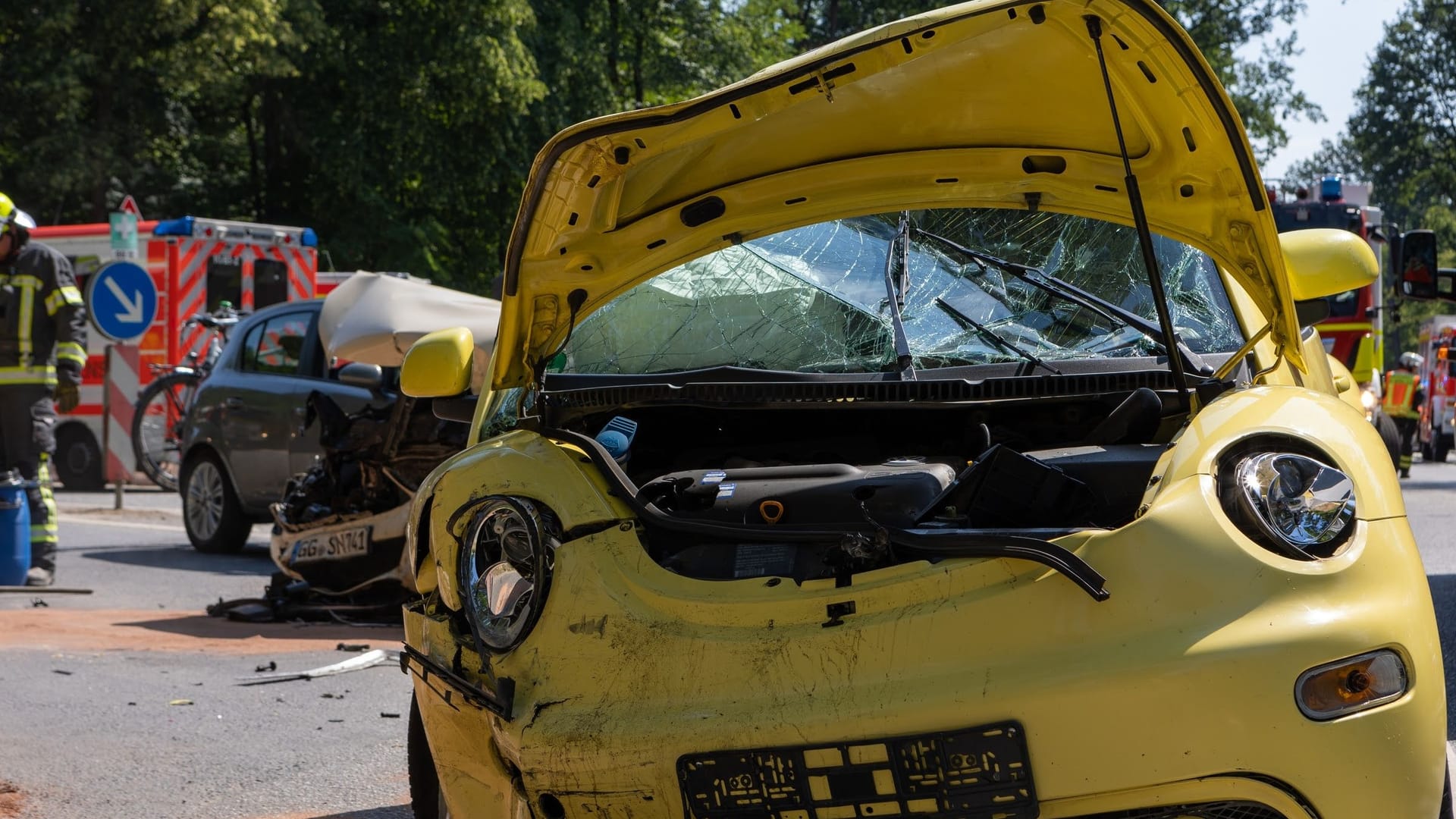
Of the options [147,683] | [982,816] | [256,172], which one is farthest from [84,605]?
[256,172]

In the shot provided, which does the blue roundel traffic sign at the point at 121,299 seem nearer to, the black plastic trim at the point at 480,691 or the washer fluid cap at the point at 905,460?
the washer fluid cap at the point at 905,460

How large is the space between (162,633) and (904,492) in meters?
5.34

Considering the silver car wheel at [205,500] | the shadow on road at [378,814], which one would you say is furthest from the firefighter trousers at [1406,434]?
the shadow on road at [378,814]

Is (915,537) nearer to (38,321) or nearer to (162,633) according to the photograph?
(162,633)

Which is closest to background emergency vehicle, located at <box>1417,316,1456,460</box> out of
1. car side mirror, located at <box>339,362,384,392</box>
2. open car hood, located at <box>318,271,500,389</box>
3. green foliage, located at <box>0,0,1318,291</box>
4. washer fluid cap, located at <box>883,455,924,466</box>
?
green foliage, located at <box>0,0,1318,291</box>

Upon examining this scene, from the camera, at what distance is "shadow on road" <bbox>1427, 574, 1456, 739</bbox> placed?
5446mm

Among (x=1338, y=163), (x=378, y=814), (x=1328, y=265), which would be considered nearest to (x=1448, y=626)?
(x=1328, y=265)

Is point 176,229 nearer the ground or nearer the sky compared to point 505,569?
nearer the sky

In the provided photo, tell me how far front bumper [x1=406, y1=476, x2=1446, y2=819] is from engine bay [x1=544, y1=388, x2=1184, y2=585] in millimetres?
115

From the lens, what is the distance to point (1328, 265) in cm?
372

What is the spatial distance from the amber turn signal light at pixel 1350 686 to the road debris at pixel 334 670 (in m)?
4.77

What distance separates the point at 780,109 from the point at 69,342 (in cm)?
692

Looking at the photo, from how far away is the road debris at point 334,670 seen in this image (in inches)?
253

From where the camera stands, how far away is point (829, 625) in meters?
2.75
